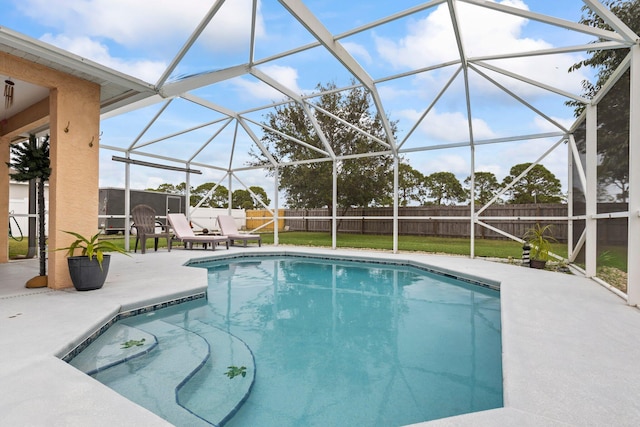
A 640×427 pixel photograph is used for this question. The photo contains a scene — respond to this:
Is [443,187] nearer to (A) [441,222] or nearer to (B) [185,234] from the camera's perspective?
(A) [441,222]

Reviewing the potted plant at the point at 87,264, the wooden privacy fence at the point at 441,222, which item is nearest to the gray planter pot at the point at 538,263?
the wooden privacy fence at the point at 441,222

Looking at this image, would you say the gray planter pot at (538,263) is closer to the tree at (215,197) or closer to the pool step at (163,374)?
the pool step at (163,374)

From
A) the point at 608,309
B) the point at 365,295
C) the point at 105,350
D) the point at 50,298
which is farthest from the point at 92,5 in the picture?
the point at 608,309

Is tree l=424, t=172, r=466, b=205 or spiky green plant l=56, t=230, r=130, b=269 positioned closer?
spiky green plant l=56, t=230, r=130, b=269

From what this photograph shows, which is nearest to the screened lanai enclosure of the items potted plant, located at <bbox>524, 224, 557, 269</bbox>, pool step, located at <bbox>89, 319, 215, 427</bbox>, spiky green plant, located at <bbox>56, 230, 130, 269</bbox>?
potted plant, located at <bbox>524, 224, 557, 269</bbox>

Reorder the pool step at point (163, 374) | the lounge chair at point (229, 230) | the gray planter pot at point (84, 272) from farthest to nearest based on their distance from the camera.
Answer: the lounge chair at point (229, 230)
the gray planter pot at point (84, 272)
the pool step at point (163, 374)

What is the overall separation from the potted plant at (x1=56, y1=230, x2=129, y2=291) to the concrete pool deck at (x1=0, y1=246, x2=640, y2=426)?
0.13 m

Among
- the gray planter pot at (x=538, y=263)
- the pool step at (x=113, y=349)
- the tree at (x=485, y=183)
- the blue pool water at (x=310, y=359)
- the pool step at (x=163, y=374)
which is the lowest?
the blue pool water at (x=310, y=359)

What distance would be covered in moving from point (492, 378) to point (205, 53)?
19.4 feet

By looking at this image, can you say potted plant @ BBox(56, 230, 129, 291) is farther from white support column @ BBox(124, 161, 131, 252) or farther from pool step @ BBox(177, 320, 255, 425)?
white support column @ BBox(124, 161, 131, 252)

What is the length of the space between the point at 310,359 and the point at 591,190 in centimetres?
549

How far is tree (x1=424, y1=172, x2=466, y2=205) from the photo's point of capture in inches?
885

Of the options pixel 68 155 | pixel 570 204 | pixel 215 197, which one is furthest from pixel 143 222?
pixel 215 197

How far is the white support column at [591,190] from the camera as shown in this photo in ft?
18.2
